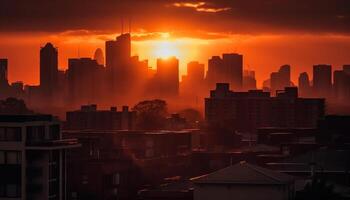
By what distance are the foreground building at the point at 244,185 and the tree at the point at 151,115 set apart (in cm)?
9811

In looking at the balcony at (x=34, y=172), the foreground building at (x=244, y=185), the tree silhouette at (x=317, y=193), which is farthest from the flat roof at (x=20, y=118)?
the tree silhouette at (x=317, y=193)

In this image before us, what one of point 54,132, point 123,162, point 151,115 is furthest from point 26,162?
point 151,115

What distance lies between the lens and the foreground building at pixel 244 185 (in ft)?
193

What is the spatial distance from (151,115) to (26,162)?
349ft

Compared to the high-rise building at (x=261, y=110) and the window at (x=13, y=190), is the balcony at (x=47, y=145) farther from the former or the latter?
the high-rise building at (x=261, y=110)

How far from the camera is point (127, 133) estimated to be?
113250 millimetres

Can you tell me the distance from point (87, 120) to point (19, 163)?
345ft

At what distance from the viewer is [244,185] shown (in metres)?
59.3

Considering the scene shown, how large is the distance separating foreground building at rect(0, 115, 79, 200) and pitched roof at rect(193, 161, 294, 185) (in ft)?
37.5

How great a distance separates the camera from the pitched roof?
5909 centimetres

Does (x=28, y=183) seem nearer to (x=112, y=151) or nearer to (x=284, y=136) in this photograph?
(x=112, y=151)

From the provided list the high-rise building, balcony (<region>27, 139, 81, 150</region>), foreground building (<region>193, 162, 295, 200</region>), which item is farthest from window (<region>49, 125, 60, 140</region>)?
the high-rise building

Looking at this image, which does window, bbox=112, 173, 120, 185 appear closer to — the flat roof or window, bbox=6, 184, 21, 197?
the flat roof

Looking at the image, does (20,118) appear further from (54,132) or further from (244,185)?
(244,185)
